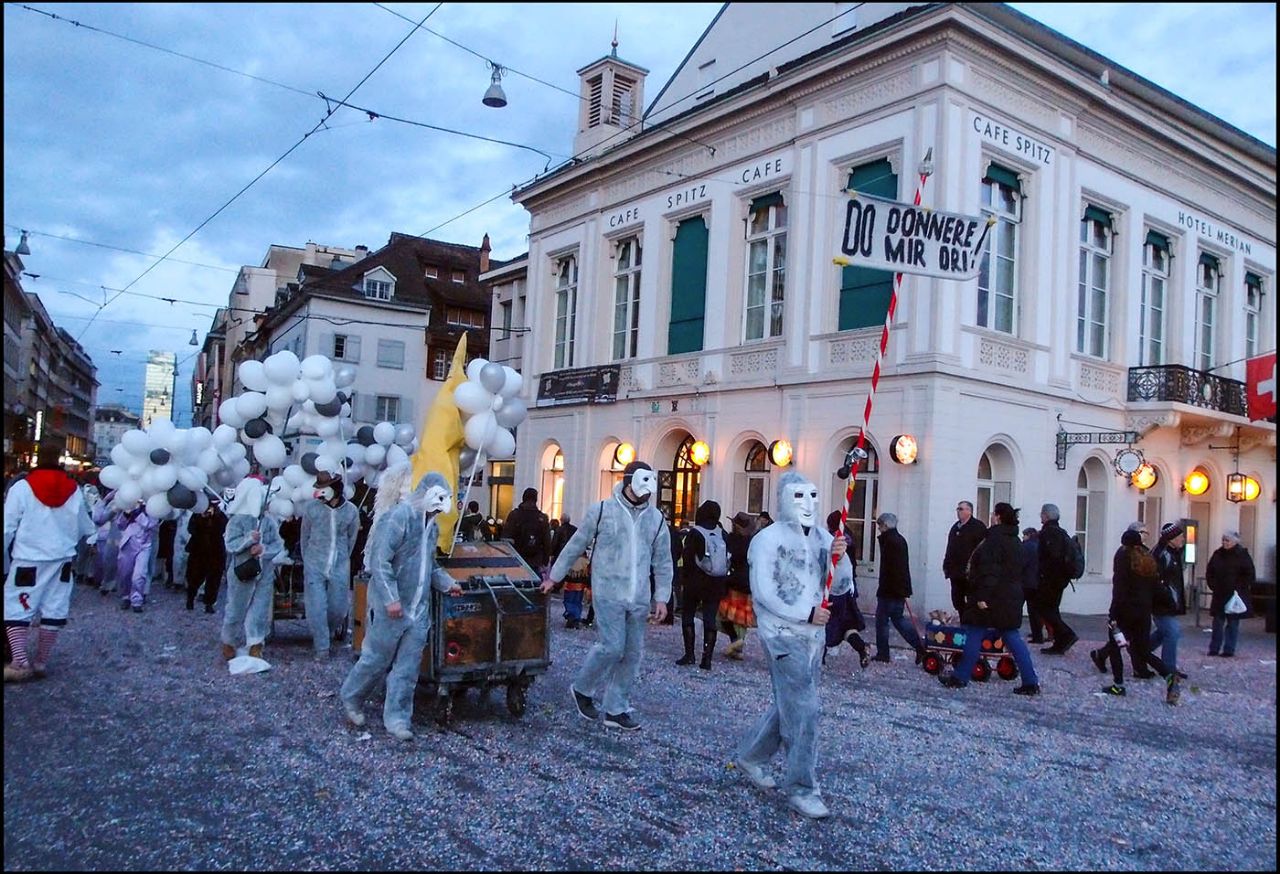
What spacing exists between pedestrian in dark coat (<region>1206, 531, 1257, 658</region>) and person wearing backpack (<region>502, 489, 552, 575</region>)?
8.57 meters

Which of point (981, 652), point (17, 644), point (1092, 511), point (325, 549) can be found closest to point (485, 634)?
point (325, 549)

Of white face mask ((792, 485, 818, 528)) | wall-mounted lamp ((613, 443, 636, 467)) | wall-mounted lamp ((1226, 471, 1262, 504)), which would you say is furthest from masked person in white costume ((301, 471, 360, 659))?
wall-mounted lamp ((1226, 471, 1262, 504))

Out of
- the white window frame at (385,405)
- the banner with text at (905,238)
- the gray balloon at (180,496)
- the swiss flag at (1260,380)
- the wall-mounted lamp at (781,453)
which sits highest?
the white window frame at (385,405)

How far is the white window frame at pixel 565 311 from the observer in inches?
1014

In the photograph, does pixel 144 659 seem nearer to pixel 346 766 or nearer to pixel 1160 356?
pixel 346 766

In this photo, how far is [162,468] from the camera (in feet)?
36.0

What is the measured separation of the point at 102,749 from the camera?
6.19 meters

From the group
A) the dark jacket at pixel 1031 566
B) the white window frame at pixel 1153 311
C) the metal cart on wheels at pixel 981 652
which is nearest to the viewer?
the metal cart on wheels at pixel 981 652

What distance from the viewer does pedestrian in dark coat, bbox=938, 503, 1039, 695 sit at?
9.65 meters

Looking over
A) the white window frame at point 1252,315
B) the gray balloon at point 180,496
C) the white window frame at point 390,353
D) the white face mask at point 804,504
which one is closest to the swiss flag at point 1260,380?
the white face mask at point 804,504

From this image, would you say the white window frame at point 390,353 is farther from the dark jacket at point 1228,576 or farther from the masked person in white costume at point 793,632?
the masked person in white costume at point 793,632

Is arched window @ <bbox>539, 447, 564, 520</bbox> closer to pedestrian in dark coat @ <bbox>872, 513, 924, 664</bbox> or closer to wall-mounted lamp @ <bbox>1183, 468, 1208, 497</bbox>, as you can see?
wall-mounted lamp @ <bbox>1183, 468, 1208, 497</bbox>

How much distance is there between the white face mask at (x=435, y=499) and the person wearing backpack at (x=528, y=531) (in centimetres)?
643

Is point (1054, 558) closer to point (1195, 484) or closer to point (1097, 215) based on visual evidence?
point (1195, 484)
